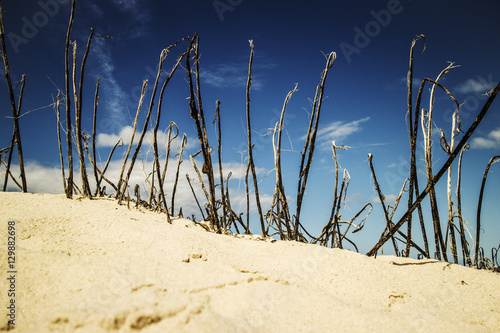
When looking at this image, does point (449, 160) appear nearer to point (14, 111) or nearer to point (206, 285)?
point (206, 285)

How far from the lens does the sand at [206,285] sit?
106cm

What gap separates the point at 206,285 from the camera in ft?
4.53

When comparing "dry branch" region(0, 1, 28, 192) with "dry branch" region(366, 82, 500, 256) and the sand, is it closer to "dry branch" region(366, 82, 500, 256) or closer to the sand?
the sand

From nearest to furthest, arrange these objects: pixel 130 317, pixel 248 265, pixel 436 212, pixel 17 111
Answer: pixel 130 317 → pixel 248 265 → pixel 436 212 → pixel 17 111

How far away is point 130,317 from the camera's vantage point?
0.97m

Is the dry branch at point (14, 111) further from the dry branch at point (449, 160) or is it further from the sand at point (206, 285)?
the dry branch at point (449, 160)

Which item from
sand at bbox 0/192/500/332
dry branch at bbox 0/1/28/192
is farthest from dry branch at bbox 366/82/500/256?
dry branch at bbox 0/1/28/192

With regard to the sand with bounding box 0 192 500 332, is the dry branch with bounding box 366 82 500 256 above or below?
above

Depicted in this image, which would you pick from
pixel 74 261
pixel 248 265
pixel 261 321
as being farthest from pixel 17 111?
pixel 261 321

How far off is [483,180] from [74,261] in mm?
3659

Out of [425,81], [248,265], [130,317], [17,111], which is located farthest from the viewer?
[17,111]

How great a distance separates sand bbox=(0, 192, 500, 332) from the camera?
1.06 metres

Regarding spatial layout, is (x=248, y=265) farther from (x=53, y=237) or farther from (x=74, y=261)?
(x=53, y=237)

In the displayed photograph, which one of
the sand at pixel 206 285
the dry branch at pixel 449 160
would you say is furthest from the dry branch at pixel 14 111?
the dry branch at pixel 449 160
